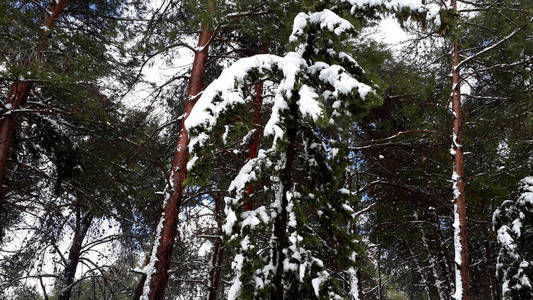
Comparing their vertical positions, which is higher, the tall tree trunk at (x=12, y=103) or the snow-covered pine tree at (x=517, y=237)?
the tall tree trunk at (x=12, y=103)

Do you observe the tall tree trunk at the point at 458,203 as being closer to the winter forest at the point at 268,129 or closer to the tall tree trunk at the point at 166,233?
the winter forest at the point at 268,129

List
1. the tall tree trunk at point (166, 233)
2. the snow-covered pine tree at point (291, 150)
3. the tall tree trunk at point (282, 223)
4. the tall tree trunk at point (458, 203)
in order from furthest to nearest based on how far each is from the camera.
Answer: the tall tree trunk at point (458, 203)
the tall tree trunk at point (166, 233)
the tall tree trunk at point (282, 223)
the snow-covered pine tree at point (291, 150)

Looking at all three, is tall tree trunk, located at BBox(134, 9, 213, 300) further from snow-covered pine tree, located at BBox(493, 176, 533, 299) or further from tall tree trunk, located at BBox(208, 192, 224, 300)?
snow-covered pine tree, located at BBox(493, 176, 533, 299)

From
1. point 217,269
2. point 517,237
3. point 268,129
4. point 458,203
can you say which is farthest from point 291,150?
point 217,269

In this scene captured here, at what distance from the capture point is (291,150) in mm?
3857

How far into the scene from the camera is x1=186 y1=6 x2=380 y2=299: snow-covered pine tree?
10.7 feet

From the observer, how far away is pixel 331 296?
3.69m

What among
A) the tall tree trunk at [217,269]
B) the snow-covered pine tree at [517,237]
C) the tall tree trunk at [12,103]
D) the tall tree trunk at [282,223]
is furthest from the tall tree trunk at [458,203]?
the tall tree trunk at [12,103]

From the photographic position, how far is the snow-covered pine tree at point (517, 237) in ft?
23.0

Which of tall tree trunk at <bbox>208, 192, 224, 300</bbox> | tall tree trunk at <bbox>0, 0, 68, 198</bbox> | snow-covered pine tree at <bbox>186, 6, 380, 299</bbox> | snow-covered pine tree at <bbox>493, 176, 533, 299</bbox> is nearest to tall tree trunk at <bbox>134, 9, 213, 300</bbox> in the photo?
snow-covered pine tree at <bbox>186, 6, 380, 299</bbox>

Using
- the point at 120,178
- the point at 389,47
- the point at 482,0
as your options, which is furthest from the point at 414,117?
the point at 120,178

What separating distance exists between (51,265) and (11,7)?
6.24 m

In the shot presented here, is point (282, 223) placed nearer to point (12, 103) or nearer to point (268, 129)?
point (268, 129)

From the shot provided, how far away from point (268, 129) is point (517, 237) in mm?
6751
